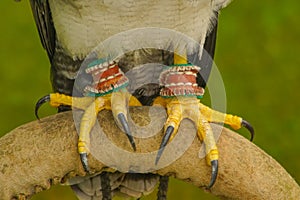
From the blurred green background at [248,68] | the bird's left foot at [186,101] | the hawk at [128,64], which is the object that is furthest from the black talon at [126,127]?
the blurred green background at [248,68]

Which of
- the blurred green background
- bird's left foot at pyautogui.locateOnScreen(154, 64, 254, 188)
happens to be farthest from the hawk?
the blurred green background

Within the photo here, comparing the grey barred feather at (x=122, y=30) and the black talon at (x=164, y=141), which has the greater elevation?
the grey barred feather at (x=122, y=30)

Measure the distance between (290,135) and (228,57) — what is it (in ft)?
1.73

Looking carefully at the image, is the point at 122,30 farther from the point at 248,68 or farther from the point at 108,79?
the point at 248,68

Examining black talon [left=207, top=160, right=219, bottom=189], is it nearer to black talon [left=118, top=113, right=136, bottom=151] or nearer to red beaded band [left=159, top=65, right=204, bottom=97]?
black talon [left=118, top=113, right=136, bottom=151]

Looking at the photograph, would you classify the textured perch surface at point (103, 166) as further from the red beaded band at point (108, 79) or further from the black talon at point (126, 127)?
the red beaded band at point (108, 79)

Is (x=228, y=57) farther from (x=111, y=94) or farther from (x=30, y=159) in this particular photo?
(x=30, y=159)

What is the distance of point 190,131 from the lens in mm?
2568

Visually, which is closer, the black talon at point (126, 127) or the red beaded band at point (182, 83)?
the black talon at point (126, 127)

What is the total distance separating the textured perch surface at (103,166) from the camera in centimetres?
236

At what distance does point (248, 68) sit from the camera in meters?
4.80

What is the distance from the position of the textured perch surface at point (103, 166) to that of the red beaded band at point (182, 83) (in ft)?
0.82

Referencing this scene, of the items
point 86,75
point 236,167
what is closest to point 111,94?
point 86,75

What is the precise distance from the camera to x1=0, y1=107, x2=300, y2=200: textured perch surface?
2355 mm
